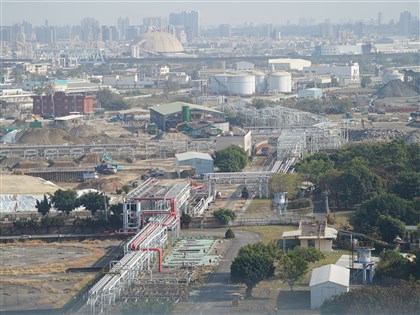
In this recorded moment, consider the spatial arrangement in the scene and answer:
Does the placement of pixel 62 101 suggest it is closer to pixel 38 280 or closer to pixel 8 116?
pixel 8 116

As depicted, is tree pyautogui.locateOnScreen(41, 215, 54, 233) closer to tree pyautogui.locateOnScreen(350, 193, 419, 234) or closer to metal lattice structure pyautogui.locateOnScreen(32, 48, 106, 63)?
tree pyautogui.locateOnScreen(350, 193, 419, 234)

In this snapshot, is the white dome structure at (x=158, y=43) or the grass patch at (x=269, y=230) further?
the white dome structure at (x=158, y=43)

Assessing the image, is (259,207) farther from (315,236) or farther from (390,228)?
(390,228)

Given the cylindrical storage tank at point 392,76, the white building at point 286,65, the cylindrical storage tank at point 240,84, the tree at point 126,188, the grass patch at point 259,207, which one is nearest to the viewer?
the grass patch at point 259,207

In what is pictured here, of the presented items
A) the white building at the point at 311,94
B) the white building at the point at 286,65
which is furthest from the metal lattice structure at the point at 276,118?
the white building at the point at 286,65

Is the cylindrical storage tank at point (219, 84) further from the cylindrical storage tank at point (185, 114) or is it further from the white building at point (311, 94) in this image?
the cylindrical storage tank at point (185, 114)

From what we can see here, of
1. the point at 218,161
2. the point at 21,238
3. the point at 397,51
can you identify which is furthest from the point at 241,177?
the point at 397,51

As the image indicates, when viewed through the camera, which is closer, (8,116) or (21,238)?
(21,238)

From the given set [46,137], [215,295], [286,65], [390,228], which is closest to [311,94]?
[286,65]
